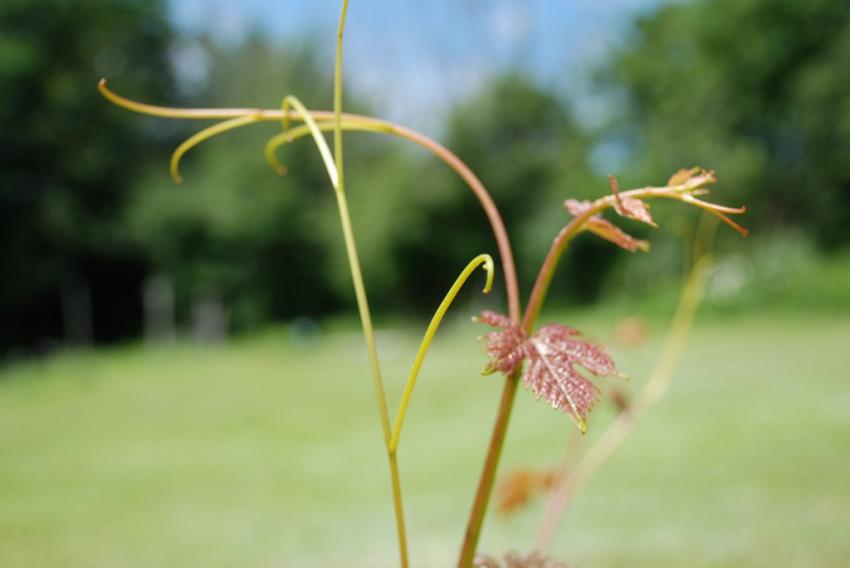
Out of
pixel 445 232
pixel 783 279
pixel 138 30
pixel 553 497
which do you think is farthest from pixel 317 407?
pixel 138 30

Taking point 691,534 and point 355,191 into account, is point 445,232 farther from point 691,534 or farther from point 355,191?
point 691,534

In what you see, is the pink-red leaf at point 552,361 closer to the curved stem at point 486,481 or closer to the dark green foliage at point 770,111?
the curved stem at point 486,481

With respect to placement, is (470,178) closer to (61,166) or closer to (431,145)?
(431,145)

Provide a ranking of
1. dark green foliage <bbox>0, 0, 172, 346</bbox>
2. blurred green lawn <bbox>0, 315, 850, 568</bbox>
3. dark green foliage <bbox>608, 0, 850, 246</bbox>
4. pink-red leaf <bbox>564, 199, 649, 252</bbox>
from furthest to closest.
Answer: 1. dark green foliage <bbox>0, 0, 172, 346</bbox>
2. dark green foliage <bbox>608, 0, 850, 246</bbox>
3. blurred green lawn <bbox>0, 315, 850, 568</bbox>
4. pink-red leaf <bbox>564, 199, 649, 252</bbox>

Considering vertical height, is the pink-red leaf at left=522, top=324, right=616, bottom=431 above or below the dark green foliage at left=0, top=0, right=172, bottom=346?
below

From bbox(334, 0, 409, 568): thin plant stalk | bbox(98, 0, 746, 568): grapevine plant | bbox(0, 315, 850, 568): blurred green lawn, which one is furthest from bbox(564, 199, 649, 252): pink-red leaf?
bbox(0, 315, 850, 568): blurred green lawn

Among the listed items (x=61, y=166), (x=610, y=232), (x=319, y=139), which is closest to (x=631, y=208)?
(x=610, y=232)

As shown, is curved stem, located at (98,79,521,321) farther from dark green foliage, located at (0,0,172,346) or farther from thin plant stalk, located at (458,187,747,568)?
dark green foliage, located at (0,0,172,346)
